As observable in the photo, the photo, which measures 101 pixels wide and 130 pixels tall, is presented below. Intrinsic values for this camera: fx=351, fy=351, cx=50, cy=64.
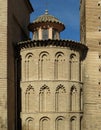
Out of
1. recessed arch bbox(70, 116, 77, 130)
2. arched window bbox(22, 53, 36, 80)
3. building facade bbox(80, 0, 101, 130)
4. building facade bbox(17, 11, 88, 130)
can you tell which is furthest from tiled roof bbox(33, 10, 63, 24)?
recessed arch bbox(70, 116, 77, 130)

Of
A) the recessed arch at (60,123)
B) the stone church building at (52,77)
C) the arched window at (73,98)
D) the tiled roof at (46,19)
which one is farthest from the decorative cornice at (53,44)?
the recessed arch at (60,123)

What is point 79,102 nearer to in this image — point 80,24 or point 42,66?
point 42,66

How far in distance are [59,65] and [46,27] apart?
12.6 ft

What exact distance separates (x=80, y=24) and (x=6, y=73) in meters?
9.56

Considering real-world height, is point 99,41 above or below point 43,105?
above

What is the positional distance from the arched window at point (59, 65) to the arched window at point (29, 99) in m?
1.90

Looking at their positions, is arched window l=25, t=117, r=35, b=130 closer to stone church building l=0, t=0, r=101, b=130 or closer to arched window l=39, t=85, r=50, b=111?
stone church building l=0, t=0, r=101, b=130

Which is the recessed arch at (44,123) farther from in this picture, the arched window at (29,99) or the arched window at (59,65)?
the arched window at (59,65)

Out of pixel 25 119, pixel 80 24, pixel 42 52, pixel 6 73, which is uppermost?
pixel 80 24

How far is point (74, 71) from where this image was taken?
77.3ft

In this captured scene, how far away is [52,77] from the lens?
2277cm

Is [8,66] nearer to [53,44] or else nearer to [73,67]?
[53,44]

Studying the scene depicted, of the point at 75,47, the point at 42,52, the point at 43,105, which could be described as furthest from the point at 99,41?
the point at 43,105

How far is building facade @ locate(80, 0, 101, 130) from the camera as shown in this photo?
2334 centimetres
